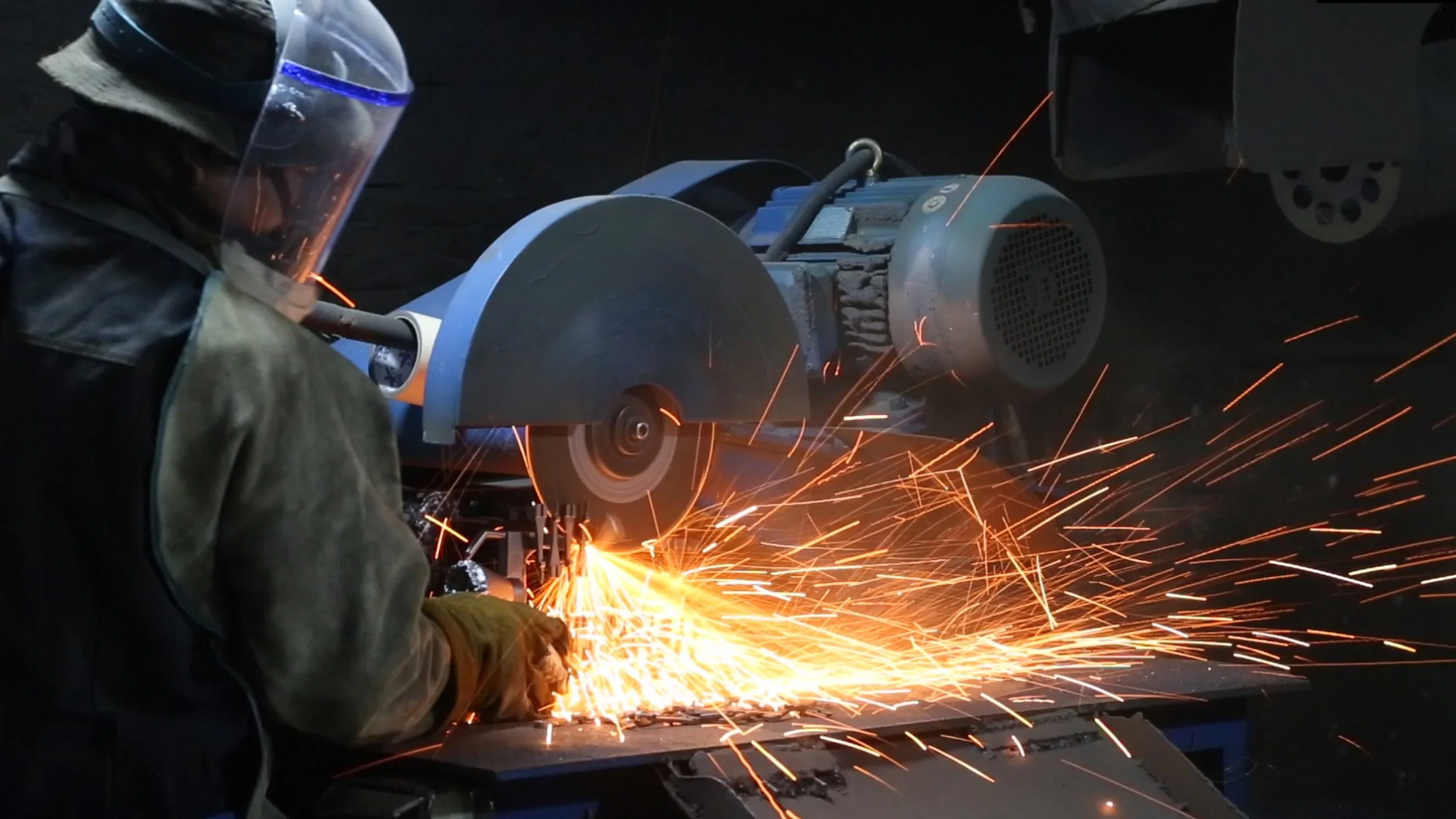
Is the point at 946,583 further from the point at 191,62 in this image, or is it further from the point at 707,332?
the point at 191,62

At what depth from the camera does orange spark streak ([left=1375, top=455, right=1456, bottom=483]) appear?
4.45m

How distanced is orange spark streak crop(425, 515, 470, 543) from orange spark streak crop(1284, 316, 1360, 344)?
10.9 feet

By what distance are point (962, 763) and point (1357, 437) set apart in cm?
302

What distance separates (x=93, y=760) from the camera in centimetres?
161

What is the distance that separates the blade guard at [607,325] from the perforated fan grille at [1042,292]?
1.98 ft

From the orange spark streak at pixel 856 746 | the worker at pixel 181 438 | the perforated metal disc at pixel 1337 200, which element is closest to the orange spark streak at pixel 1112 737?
the orange spark streak at pixel 856 746

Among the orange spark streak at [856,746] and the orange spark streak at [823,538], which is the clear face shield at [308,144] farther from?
the orange spark streak at [823,538]

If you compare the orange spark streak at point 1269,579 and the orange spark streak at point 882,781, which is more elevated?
the orange spark streak at point 1269,579

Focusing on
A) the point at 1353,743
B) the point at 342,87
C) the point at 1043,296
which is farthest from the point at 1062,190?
the point at 342,87

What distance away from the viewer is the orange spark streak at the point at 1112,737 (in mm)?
2330

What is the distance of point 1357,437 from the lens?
4672 mm

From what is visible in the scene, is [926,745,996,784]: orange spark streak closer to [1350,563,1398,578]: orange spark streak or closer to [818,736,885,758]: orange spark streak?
[818,736,885,758]: orange spark streak

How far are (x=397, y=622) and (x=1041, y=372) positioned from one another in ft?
5.59

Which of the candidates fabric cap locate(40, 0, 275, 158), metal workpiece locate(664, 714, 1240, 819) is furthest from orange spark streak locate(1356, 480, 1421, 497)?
fabric cap locate(40, 0, 275, 158)
